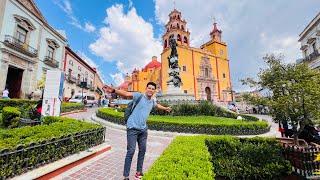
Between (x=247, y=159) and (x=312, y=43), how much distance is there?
95.1 feet

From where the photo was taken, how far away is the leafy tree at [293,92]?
5504 mm

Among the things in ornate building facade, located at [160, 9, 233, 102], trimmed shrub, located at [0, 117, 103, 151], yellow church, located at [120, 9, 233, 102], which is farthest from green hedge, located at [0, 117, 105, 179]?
ornate building facade, located at [160, 9, 233, 102]

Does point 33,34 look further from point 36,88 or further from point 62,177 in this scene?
point 62,177

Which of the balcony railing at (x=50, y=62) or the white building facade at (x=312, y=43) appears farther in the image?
the white building facade at (x=312, y=43)

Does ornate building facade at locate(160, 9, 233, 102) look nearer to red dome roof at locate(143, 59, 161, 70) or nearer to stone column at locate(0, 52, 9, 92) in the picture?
red dome roof at locate(143, 59, 161, 70)

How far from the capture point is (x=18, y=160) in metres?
3.62

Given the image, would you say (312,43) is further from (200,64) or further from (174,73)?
(200,64)

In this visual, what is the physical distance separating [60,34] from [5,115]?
22.2 metres

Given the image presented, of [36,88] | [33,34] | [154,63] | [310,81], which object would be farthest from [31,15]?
[154,63]

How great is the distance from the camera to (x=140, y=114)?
13.1 feet

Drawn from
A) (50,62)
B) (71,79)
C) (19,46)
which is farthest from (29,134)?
(71,79)

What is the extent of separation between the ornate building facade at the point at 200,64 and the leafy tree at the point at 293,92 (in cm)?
3396

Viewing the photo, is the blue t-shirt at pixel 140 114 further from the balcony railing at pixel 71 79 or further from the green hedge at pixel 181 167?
the balcony railing at pixel 71 79

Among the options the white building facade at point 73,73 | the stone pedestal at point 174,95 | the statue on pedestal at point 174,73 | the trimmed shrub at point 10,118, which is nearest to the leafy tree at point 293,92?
the trimmed shrub at point 10,118
